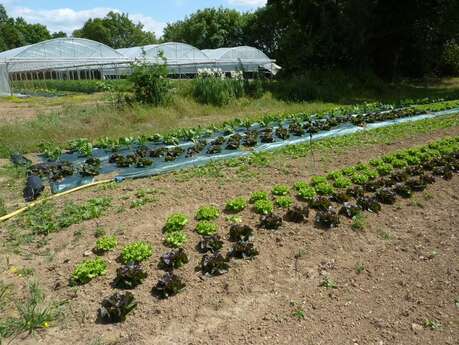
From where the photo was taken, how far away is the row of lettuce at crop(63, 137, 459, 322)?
3652 millimetres

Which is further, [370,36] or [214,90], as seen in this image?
A: [370,36]

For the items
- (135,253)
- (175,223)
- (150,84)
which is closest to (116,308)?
(135,253)

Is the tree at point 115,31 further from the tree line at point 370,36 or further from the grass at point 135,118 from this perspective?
the grass at point 135,118

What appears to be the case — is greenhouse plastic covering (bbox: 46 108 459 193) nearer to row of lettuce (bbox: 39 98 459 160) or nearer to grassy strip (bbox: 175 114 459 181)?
row of lettuce (bbox: 39 98 459 160)

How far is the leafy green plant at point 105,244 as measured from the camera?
4141mm

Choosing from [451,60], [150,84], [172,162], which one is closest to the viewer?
[172,162]

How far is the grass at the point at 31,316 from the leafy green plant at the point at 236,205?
221 cm

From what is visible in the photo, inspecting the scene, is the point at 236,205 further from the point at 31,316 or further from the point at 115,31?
the point at 115,31

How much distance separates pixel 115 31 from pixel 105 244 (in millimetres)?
64700

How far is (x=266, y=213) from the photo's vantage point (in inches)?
190

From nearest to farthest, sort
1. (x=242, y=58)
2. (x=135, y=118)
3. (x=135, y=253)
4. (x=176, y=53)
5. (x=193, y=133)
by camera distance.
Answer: (x=135, y=253)
(x=193, y=133)
(x=135, y=118)
(x=176, y=53)
(x=242, y=58)

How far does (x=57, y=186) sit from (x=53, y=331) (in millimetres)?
3244

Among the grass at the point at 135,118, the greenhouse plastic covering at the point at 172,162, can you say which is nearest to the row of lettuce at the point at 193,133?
the greenhouse plastic covering at the point at 172,162

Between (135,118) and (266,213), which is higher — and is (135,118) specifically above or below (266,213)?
above
